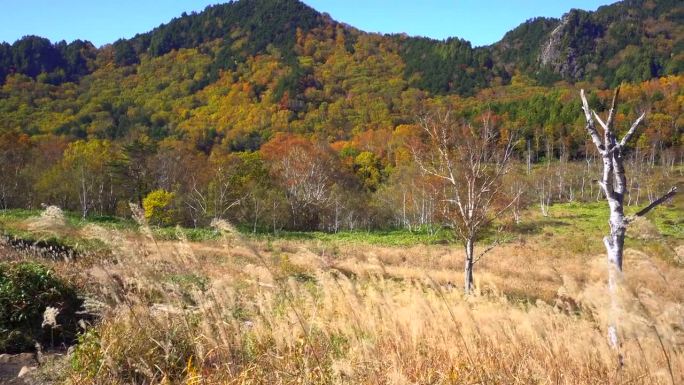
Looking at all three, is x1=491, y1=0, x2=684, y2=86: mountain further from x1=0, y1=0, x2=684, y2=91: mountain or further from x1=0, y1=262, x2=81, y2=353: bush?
x1=0, y1=262, x2=81, y2=353: bush

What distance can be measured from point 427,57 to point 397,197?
10977cm

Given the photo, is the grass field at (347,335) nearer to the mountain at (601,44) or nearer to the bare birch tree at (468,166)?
the bare birch tree at (468,166)

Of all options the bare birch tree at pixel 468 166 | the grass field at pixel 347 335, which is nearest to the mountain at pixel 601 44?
the bare birch tree at pixel 468 166

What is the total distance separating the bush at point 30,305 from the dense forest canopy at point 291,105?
9.65 meters

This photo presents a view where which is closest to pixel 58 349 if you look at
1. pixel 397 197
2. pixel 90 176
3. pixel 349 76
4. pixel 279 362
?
pixel 279 362

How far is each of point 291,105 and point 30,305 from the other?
114834mm

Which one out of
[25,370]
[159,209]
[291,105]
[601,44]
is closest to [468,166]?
[25,370]

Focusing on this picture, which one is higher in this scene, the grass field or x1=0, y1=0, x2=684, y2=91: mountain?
x1=0, y1=0, x2=684, y2=91: mountain

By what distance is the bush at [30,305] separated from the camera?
18.2ft

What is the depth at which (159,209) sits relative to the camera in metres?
35.2

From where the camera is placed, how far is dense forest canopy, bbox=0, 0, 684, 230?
4297 cm

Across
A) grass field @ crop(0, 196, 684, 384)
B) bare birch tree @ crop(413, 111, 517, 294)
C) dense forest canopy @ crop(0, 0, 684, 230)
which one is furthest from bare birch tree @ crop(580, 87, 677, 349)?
dense forest canopy @ crop(0, 0, 684, 230)

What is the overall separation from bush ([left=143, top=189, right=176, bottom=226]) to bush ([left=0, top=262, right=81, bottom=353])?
29.5m

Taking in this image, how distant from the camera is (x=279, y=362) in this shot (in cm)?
412
